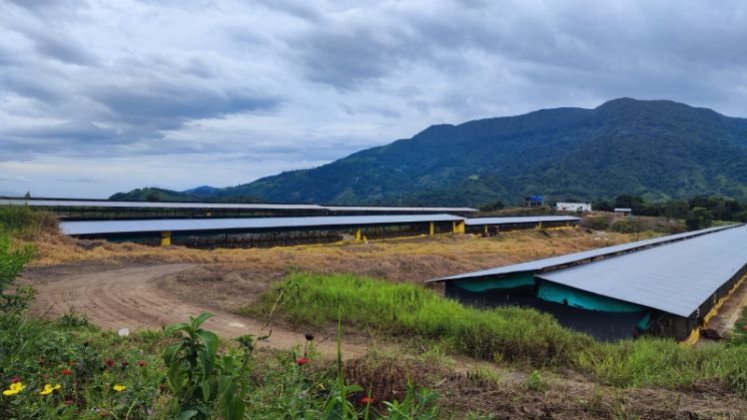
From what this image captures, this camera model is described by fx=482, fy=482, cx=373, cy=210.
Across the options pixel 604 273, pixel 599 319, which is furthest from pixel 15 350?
pixel 604 273

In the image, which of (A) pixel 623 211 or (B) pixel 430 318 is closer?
(B) pixel 430 318

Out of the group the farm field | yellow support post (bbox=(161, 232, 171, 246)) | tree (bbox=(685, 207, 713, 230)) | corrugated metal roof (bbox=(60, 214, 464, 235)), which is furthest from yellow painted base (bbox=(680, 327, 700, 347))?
tree (bbox=(685, 207, 713, 230))

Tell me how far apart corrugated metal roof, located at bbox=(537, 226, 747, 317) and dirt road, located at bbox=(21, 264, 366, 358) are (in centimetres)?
619

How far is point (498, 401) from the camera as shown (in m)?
3.74

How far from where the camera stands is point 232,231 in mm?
26484

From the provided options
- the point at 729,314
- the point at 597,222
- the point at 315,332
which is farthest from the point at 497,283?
the point at 597,222

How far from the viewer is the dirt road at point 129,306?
7750mm

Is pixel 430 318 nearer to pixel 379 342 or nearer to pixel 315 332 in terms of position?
pixel 379 342

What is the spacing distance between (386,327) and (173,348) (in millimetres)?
6060

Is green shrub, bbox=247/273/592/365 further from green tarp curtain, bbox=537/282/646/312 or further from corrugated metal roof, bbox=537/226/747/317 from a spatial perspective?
corrugated metal roof, bbox=537/226/747/317

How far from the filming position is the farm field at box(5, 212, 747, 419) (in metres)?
3.77

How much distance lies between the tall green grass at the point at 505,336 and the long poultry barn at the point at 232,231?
51.9ft

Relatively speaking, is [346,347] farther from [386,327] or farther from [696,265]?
[696,265]

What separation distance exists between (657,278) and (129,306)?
506 inches
